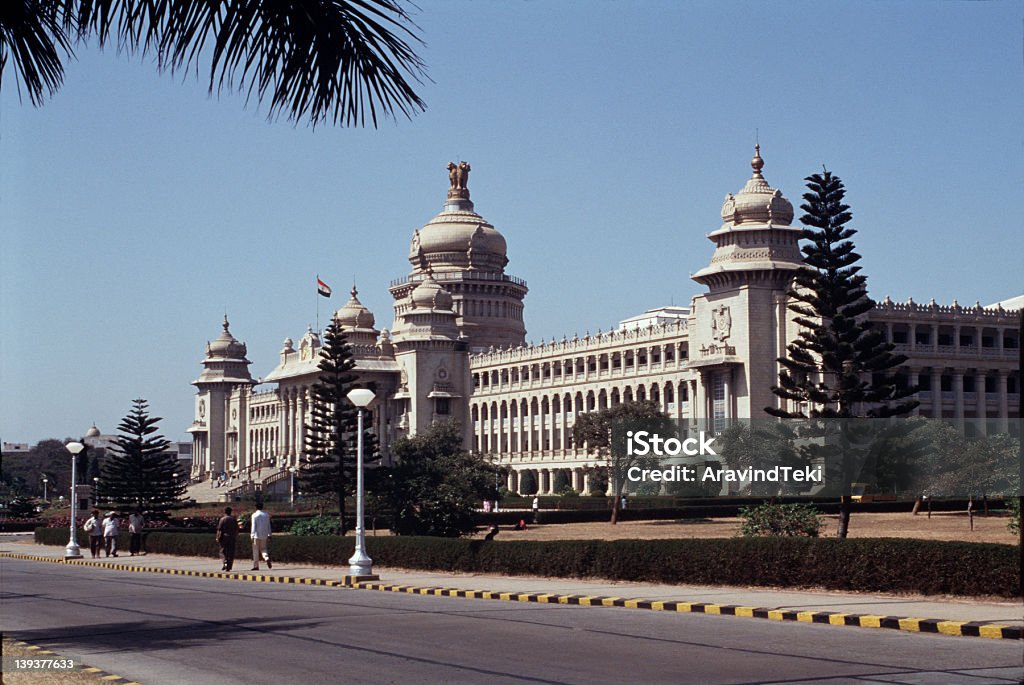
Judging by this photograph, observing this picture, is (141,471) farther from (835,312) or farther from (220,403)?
(220,403)

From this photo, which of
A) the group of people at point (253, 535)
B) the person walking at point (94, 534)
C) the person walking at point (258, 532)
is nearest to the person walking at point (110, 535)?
the person walking at point (94, 534)

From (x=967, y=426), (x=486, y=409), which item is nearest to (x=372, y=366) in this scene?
(x=486, y=409)

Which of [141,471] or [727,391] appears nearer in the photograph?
[141,471]

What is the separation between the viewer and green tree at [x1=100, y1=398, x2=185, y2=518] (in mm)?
65500

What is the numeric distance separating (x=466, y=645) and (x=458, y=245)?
114802 mm

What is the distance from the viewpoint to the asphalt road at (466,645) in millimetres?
12266

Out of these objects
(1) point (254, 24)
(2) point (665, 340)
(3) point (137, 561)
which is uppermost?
(2) point (665, 340)

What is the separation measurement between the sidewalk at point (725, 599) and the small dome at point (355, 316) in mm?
85024

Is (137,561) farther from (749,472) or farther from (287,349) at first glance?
(287,349)

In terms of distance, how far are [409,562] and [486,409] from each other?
3241 inches

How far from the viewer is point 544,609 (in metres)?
20.1

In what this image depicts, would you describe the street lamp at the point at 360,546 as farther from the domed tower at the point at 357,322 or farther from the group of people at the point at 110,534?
the domed tower at the point at 357,322

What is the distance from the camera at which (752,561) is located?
888 inches

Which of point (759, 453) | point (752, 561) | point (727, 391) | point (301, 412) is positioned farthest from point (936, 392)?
point (752, 561)
